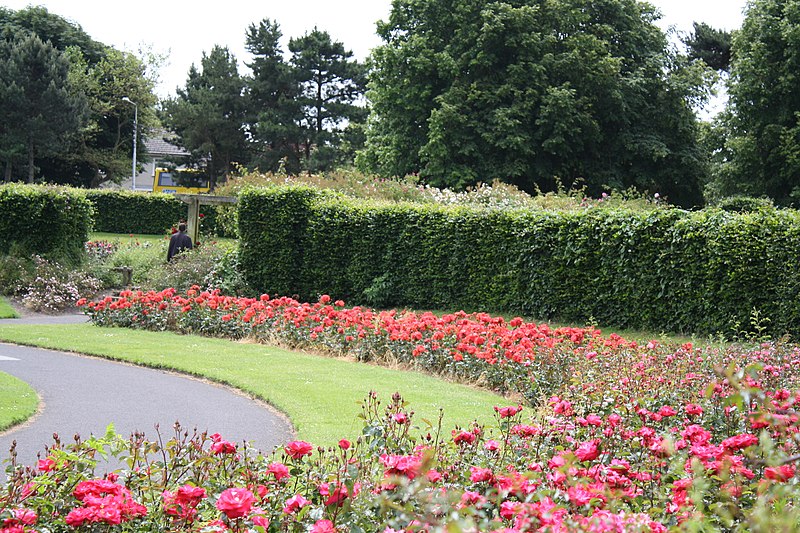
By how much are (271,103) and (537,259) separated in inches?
1698

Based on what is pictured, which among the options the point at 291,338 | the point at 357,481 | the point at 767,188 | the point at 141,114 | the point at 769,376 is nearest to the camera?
the point at 357,481

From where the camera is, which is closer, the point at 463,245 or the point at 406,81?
the point at 463,245

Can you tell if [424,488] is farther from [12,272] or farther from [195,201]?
[195,201]

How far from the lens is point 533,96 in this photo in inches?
1291

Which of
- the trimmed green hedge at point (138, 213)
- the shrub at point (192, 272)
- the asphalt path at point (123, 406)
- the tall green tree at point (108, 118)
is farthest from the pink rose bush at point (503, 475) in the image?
the tall green tree at point (108, 118)

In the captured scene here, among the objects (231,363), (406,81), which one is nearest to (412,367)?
(231,363)

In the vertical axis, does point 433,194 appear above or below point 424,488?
above

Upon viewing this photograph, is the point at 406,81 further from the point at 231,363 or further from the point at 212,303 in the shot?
the point at 231,363

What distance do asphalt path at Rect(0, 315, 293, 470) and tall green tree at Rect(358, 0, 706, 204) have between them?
23.3m

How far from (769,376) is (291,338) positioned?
710 cm

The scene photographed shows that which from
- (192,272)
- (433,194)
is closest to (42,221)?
(192,272)

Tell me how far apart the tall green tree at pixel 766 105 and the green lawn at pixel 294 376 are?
25425mm

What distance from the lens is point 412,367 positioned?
35.1 ft

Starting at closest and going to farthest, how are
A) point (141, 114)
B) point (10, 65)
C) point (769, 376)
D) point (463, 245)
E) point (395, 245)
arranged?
point (769, 376) → point (463, 245) → point (395, 245) → point (10, 65) → point (141, 114)
